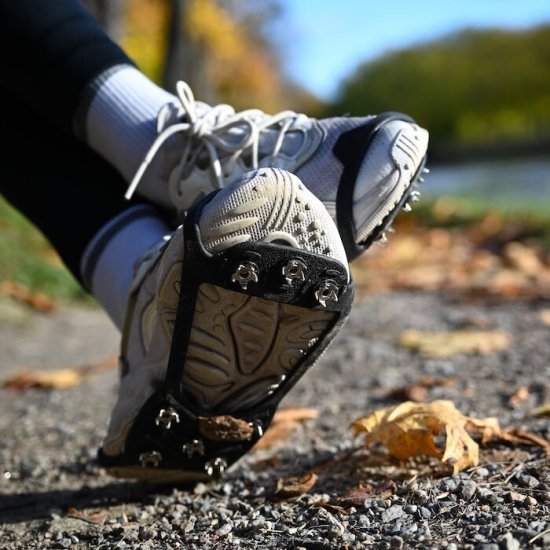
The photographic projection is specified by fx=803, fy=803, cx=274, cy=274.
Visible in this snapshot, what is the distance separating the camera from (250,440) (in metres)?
1.02

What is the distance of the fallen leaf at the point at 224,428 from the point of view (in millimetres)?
973

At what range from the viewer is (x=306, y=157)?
1.07 meters

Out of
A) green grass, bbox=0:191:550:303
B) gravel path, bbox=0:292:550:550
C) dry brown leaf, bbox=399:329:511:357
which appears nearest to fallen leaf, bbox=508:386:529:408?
gravel path, bbox=0:292:550:550

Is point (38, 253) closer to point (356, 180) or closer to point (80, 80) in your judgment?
point (80, 80)

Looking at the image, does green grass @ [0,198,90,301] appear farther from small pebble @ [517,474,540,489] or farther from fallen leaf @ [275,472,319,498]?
small pebble @ [517,474,540,489]

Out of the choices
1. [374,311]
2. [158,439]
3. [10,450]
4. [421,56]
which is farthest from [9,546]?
[421,56]

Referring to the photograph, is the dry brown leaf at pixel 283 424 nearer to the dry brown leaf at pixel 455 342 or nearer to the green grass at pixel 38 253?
the dry brown leaf at pixel 455 342

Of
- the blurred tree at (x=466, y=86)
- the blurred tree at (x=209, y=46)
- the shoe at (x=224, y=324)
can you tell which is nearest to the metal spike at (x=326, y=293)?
the shoe at (x=224, y=324)

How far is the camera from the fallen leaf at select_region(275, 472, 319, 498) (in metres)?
1.01

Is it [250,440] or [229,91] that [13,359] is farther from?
[229,91]

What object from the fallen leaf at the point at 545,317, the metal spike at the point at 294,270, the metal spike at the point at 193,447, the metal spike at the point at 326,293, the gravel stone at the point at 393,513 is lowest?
the fallen leaf at the point at 545,317

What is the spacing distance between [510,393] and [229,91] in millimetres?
27132

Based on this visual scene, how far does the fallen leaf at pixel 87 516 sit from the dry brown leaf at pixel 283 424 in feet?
1.20

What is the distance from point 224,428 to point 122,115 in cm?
49
